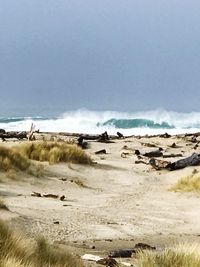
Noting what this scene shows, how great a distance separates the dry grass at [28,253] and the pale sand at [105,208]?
1.34m

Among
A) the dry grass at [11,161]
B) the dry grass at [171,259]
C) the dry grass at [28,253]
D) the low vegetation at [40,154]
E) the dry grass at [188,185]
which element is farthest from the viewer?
the low vegetation at [40,154]

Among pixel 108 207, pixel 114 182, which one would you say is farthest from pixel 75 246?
pixel 114 182

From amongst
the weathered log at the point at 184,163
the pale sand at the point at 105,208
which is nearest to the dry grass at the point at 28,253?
the pale sand at the point at 105,208

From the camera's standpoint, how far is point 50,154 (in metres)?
16.5

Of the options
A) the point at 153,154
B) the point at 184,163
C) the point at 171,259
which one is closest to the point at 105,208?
the point at 171,259

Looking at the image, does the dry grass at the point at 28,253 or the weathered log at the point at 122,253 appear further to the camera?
the weathered log at the point at 122,253

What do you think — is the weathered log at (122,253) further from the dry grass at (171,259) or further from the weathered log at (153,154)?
the weathered log at (153,154)

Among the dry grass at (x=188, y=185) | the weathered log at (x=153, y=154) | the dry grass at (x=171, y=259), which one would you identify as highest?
the weathered log at (x=153, y=154)

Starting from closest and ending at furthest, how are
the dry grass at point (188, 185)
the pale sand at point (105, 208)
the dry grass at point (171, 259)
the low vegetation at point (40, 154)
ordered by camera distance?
the dry grass at point (171, 259) → the pale sand at point (105, 208) → the dry grass at point (188, 185) → the low vegetation at point (40, 154)

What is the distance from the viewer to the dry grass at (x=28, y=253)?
15.0 ft

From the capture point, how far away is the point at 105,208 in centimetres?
1041

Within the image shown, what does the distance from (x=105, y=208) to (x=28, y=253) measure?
556cm

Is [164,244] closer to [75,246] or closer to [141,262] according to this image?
[75,246]

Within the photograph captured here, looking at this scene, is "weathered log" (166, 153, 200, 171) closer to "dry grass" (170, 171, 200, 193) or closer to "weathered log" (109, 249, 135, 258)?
"dry grass" (170, 171, 200, 193)
